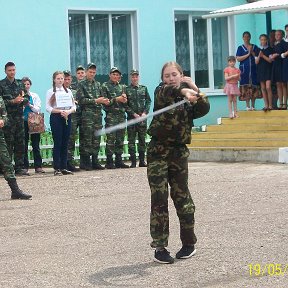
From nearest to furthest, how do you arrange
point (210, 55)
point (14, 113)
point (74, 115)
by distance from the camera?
point (14, 113)
point (74, 115)
point (210, 55)

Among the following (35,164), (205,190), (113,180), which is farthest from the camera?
(35,164)

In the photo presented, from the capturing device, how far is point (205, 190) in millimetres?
13992

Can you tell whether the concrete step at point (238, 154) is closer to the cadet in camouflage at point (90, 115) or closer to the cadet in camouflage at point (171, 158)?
the cadet in camouflage at point (90, 115)

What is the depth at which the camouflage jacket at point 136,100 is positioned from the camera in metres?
18.2

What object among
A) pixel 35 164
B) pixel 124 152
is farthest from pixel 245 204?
pixel 124 152

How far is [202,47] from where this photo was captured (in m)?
23.2

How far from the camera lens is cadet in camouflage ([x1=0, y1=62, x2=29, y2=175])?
1652cm

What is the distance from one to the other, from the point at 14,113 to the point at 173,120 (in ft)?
27.8

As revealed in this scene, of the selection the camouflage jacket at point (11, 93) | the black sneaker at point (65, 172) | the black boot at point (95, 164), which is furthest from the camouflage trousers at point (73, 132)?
the camouflage jacket at point (11, 93)

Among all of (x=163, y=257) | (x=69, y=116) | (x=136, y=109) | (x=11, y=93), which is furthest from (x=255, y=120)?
(x=163, y=257)

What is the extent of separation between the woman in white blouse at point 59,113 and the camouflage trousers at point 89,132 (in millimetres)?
884

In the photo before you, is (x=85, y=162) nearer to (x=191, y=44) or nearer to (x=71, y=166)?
(x=71, y=166)

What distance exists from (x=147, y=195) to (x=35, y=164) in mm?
4721

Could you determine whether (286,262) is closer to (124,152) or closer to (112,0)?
(124,152)
